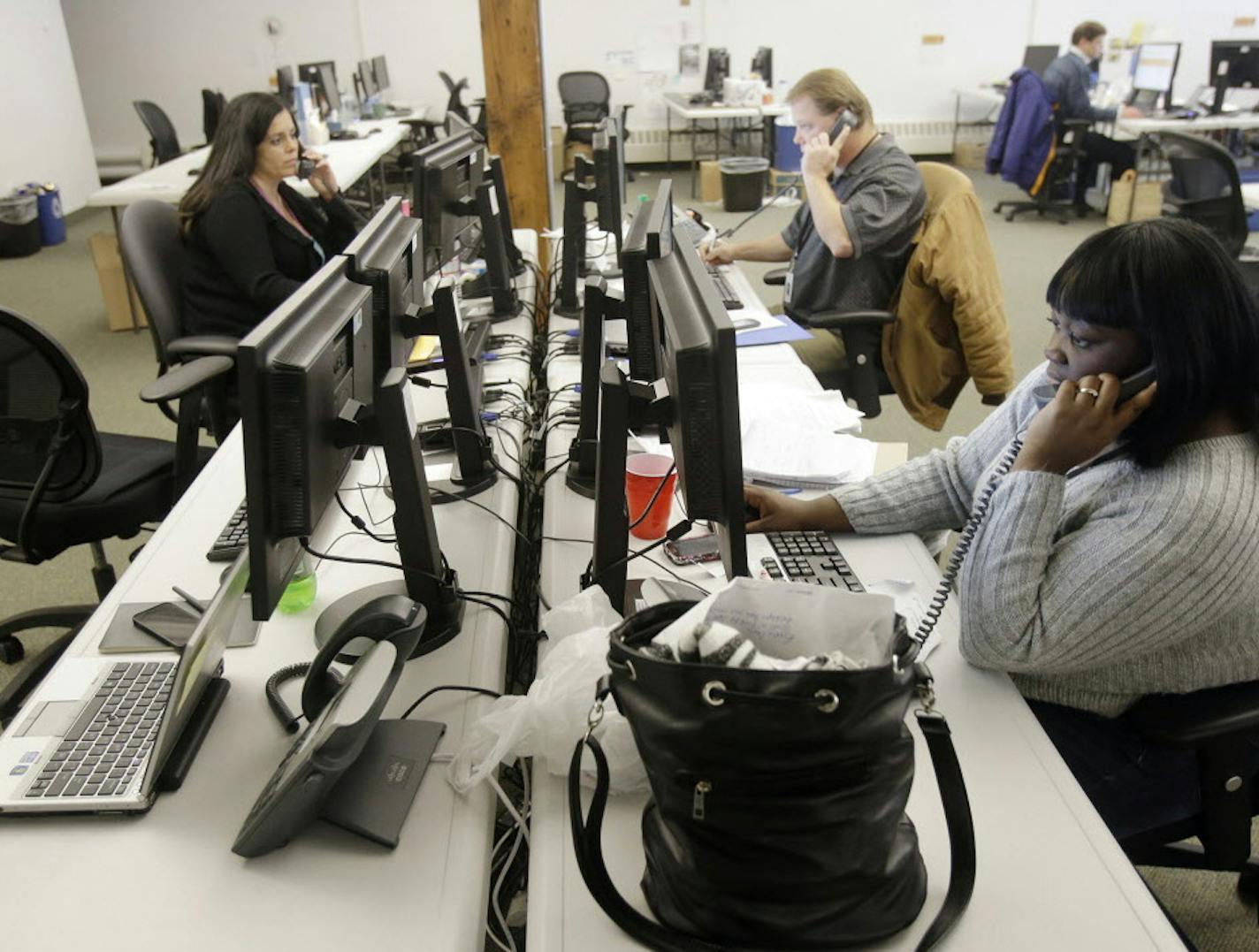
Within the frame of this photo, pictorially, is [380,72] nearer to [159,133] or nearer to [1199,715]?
[159,133]

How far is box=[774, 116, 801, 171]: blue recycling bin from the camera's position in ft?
25.3

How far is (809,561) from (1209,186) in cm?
368

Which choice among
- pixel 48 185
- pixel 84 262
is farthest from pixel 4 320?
pixel 48 185

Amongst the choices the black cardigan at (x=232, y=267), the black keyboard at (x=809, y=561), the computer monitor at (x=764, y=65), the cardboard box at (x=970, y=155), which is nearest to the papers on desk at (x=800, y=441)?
the black keyboard at (x=809, y=561)

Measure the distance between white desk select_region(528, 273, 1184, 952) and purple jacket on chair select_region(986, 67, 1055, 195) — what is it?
597cm

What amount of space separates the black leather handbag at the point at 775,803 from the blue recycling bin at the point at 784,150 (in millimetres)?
7318

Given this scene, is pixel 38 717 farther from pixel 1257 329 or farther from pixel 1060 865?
pixel 1257 329

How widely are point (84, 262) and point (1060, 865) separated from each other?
21.5 feet

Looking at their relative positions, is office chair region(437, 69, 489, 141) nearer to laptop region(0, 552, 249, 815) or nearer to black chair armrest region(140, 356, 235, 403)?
black chair armrest region(140, 356, 235, 403)

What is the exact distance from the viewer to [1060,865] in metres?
0.96

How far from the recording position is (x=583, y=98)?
317 inches

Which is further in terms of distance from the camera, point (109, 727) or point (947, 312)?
point (947, 312)

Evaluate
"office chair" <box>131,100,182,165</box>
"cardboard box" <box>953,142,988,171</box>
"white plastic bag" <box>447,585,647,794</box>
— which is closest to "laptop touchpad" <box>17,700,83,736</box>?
"white plastic bag" <box>447,585,647,794</box>

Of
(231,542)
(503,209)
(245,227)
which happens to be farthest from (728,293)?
(231,542)
